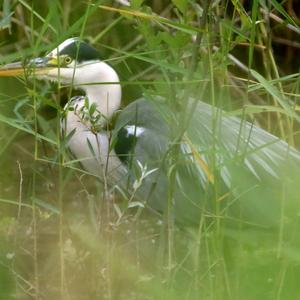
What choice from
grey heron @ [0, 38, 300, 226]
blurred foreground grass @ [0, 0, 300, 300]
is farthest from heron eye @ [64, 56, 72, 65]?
blurred foreground grass @ [0, 0, 300, 300]

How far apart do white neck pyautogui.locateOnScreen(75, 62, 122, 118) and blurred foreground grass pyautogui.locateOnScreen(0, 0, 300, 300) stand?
91mm

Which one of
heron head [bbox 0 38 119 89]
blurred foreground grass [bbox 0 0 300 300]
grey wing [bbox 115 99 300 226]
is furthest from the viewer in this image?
heron head [bbox 0 38 119 89]

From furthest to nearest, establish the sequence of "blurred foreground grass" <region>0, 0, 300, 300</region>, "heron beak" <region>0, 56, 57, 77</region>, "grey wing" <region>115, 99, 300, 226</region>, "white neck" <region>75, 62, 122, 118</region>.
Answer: "white neck" <region>75, 62, 122, 118</region> < "heron beak" <region>0, 56, 57, 77</region> < "grey wing" <region>115, 99, 300, 226</region> < "blurred foreground grass" <region>0, 0, 300, 300</region>

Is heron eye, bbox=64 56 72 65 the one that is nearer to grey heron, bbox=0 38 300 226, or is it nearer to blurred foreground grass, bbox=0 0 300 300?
grey heron, bbox=0 38 300 226

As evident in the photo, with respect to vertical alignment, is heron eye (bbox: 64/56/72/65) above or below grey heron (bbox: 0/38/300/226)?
above

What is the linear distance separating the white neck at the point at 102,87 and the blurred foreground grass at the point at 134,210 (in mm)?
91

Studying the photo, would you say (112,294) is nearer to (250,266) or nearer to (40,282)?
(40,282)

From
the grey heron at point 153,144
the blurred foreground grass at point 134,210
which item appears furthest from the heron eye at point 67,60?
the blurred foreground grass at point 134,210

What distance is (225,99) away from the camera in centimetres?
213

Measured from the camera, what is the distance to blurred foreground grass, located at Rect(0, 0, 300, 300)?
164 centimetres

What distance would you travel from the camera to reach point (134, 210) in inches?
117

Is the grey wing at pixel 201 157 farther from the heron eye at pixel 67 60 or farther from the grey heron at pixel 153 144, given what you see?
the heron eye at pixel 67 60

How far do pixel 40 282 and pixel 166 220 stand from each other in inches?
27.4

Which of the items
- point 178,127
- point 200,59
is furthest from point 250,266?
point 200,59
